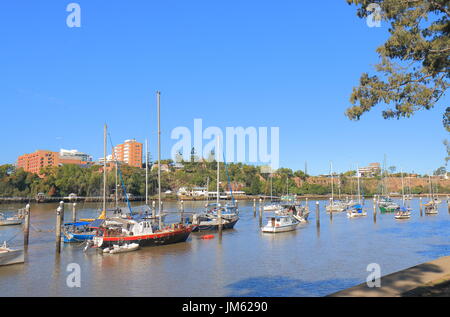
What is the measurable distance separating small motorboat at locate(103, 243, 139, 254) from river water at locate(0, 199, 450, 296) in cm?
52

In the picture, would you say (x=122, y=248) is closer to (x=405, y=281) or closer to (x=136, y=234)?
(x=136, y=234)

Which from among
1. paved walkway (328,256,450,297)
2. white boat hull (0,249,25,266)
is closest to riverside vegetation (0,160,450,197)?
white boat hull (0,249,25,266)

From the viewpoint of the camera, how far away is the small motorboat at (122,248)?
3341 cm

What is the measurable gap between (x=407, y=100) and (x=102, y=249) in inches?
1065

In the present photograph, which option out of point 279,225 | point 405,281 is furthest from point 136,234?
point 405,281

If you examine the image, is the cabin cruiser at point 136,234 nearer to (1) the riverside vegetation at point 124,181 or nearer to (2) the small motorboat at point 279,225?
(2) the small motorboat at point 279,225

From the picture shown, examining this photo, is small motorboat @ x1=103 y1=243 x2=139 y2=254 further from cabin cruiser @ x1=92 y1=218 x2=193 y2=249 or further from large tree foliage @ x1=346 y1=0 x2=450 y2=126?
large tree foliage @ x1=346 y1=0 x2=450 y2=126

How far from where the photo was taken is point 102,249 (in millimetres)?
34719

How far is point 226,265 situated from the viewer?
28781 mm

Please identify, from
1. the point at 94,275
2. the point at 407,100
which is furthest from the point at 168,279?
the point at 407,100

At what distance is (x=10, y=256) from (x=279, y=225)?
30.2 meters

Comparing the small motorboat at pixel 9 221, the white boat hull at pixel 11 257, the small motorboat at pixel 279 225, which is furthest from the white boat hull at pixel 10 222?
the small motorboat at pixel 279 225

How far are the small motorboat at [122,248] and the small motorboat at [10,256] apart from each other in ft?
22.4

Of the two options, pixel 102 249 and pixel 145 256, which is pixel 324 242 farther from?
pixel 102 249
